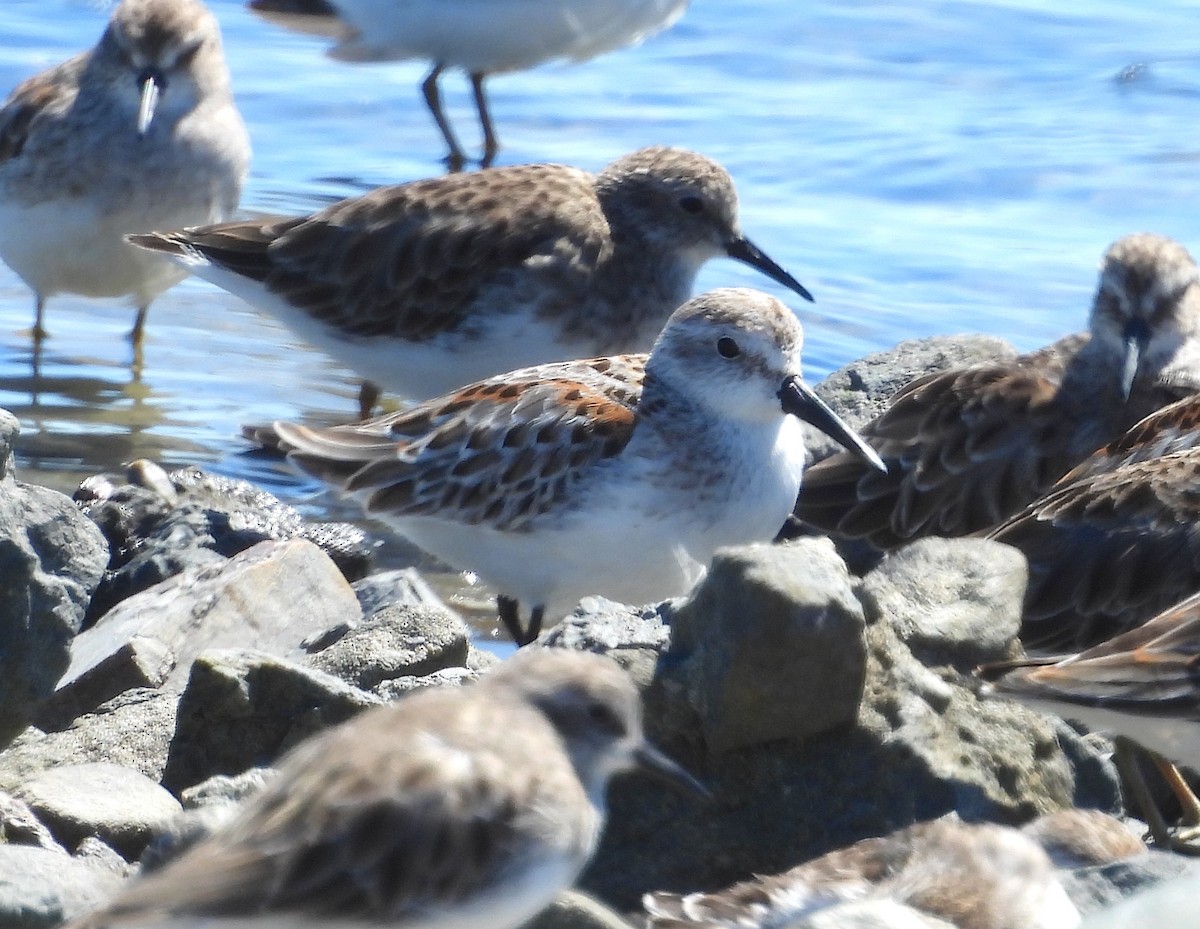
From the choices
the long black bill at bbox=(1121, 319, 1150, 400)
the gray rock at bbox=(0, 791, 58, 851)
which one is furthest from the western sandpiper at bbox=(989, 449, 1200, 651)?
the gray rock at bbox=(0, 791, 58, 851)

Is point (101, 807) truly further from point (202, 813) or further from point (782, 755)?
point (782, 755)

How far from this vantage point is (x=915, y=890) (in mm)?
3756

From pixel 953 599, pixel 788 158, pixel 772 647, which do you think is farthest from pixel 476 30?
pixel 772 647

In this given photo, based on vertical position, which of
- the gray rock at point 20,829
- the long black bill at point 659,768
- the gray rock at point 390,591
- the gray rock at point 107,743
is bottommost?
the gray rock at point 390,591

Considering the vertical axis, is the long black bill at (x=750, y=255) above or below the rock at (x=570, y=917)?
above

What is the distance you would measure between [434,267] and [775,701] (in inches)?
151

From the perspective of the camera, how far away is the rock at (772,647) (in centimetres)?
425

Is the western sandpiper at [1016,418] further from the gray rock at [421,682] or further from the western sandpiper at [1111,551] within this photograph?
the gray rock at [421,682]

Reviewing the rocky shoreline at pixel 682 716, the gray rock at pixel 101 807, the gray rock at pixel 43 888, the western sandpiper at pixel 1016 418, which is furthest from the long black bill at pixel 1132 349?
the gray rock at pixel 43 888

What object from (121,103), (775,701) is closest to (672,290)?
(121,103)

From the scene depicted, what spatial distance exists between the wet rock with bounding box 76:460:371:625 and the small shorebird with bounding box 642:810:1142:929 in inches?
111

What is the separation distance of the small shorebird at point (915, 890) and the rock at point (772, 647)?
46cm

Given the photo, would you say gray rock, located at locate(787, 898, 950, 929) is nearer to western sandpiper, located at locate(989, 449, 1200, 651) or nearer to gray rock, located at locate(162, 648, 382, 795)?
gray rock, located at locate(162, 648, 382, 795)

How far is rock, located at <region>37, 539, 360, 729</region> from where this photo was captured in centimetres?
545
